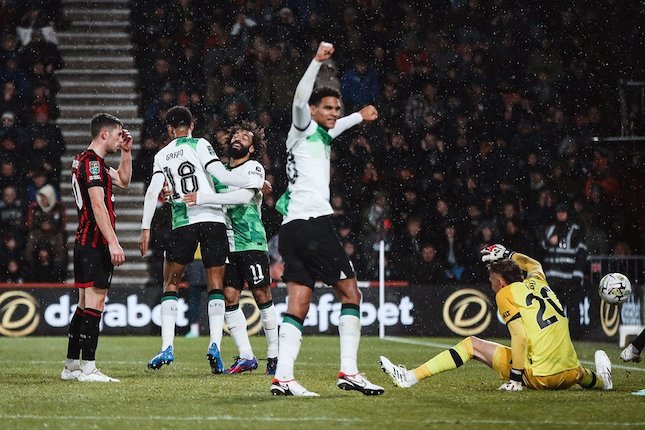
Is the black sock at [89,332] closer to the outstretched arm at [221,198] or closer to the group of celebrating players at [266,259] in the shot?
the group of celebrating players at [266,259]

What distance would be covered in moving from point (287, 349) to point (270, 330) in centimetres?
251

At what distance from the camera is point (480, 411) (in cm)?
737

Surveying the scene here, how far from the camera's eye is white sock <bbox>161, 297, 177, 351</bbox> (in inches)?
408

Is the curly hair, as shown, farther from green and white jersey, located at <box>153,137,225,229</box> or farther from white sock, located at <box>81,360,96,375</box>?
white sock, located at <box>81,360,96,375</box>

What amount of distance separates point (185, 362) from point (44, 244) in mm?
7320

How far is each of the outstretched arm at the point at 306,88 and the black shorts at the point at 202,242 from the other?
2.62 m

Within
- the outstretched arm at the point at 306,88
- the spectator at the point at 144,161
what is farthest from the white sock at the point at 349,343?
the spectator at the point at 144,161

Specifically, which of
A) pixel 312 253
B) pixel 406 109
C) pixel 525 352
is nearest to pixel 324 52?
pixel 312 253

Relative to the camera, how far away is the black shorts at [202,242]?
34.0 feet

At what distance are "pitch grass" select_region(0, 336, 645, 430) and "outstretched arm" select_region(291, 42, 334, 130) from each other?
182cm

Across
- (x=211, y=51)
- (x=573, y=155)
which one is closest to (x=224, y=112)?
(x=211, y=51)

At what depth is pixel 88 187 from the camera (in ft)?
30.9

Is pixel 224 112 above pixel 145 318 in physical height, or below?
above

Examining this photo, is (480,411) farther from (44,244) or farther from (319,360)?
(44,244)
